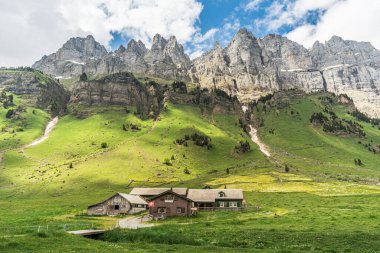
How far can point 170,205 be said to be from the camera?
87375 millimetres

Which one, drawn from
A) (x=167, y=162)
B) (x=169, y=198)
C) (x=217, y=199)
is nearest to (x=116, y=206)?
(x=169, y=198)

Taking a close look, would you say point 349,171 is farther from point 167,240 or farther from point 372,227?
point 167,240

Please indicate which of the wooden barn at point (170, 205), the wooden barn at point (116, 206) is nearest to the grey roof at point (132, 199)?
the wooden barn at point (116, 206)

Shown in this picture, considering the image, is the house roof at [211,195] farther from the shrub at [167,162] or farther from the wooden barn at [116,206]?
the shrub at [167,162]

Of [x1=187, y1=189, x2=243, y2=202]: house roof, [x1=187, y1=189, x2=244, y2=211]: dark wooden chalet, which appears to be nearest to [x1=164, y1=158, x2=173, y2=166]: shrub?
[x1=187, y1=189, x2=243, y2=202]: house roof

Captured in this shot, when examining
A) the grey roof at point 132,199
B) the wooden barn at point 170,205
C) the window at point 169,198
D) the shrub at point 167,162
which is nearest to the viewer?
the wooden barn at point 170,205

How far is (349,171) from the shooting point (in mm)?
189500

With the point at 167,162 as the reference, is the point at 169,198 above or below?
below

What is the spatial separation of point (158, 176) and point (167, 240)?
428 feet

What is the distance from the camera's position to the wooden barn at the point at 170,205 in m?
86.4

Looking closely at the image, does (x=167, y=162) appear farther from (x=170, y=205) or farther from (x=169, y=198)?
(x=170, y=205)

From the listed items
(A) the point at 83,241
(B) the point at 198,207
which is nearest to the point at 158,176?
(B) the point at 198,207

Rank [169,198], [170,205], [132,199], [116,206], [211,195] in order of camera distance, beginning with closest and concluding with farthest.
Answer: [170,205], [169,198], [116,206], [132,199], [211,195]

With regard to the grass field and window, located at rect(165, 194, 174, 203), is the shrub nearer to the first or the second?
the grass field
